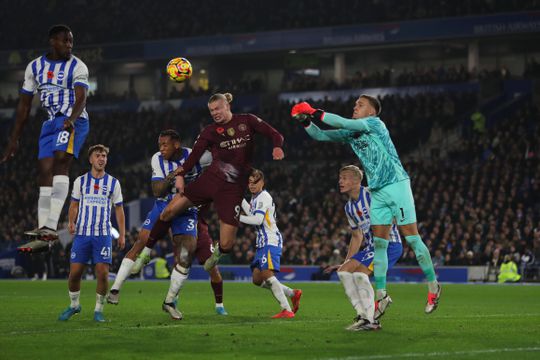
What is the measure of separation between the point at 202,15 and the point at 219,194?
4076 centimetres

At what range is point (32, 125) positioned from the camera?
1992 inches

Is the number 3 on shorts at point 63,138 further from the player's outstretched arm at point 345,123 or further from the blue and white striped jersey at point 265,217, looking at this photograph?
the blue and white striped jersey at point 265,217

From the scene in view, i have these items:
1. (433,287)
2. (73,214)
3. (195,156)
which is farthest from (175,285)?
(433,287)

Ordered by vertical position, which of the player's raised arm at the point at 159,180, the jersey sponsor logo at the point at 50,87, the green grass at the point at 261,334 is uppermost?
the jersey sponsor logo at the point at 50,87

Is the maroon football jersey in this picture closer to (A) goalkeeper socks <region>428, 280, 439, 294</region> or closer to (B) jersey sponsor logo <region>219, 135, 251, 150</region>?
(B) jersey sponsor logo <region>219, 135, 251, 150</region>

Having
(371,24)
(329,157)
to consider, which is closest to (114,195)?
(329,157)

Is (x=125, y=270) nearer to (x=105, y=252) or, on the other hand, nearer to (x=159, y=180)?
(x=105, y=252)

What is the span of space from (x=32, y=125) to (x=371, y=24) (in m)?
18.9

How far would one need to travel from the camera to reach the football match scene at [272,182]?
10922mm

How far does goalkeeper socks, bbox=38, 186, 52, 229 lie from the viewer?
34.3 ft

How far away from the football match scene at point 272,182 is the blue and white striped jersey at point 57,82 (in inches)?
1.0

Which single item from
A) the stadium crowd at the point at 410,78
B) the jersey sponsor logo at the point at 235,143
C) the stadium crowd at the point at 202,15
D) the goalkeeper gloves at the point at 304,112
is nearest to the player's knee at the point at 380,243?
the goalkeeper gloves at the point at 304,112

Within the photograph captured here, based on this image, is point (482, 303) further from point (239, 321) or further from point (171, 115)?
point (171, 115)

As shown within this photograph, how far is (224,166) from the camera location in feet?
42.4
